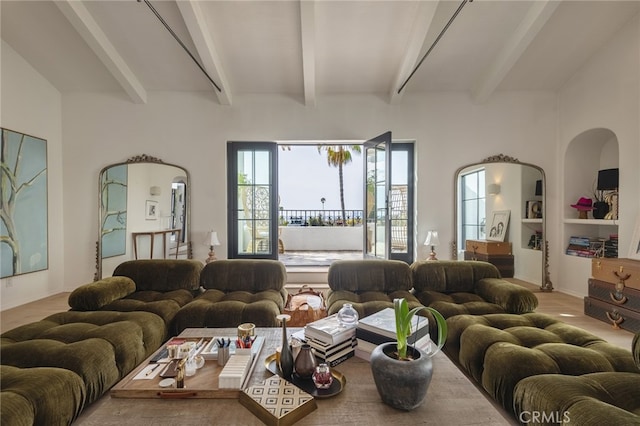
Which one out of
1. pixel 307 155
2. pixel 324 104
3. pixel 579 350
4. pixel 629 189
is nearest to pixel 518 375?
pixel 579 350

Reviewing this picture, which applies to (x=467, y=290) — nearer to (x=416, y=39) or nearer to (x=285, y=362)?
(x=285, y=362)

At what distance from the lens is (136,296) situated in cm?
280

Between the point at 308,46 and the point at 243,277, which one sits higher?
the point at 308,46

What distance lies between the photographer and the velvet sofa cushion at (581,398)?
3.73ft

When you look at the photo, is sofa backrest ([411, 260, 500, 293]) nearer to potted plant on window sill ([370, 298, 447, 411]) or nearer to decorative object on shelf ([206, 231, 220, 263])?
potted plant on window sill ([370, 298, 447, 411])

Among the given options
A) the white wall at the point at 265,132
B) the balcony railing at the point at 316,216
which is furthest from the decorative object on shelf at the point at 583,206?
the balcony railing at the point at 316,216

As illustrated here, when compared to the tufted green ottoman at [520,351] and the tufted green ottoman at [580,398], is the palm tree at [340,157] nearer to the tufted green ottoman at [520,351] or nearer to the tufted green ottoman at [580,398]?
the tufted green ottoman at [520,351]

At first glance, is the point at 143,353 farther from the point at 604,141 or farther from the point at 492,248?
the point at 604,141

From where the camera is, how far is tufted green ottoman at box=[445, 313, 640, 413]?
61.6 inches

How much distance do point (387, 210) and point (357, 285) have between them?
1534 mm

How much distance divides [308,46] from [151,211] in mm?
3338

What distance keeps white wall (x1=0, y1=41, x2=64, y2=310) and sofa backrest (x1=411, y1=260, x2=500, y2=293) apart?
4.94 metres

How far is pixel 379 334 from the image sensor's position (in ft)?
4.85

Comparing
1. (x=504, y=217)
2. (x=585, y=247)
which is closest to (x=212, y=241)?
(x=504, y=217)
